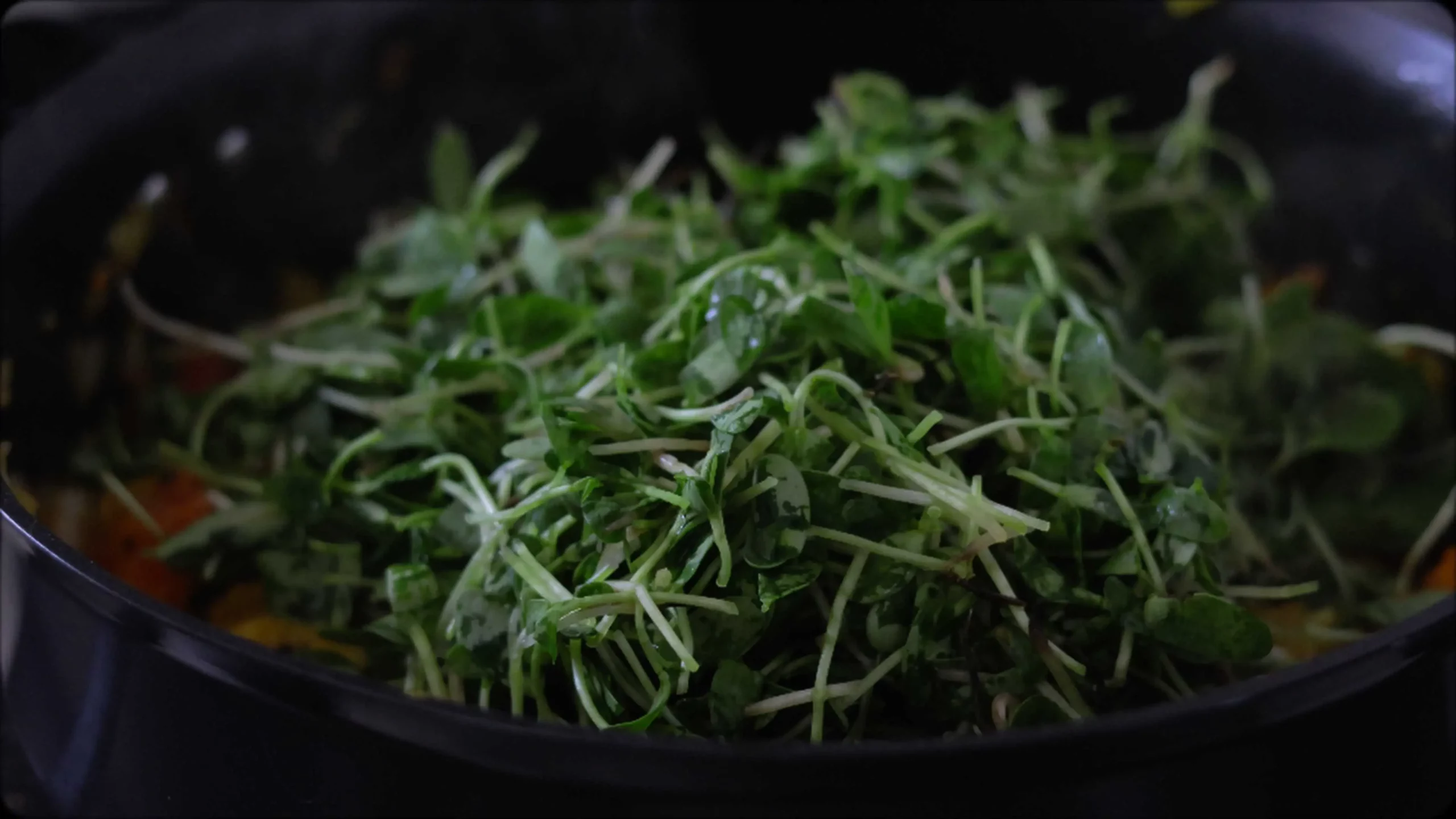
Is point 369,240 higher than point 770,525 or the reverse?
higher

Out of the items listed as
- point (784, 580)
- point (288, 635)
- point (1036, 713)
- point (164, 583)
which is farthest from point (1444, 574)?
point (164, 583)

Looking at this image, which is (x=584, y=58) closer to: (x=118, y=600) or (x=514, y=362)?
(x=514, y=362)

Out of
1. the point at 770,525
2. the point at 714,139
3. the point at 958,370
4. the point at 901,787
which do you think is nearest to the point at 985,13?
the point at 714,139

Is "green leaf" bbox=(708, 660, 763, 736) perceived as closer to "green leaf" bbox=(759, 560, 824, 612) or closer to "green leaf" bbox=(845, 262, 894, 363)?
"green leaf" bbox=(759, 560, 824, 612)

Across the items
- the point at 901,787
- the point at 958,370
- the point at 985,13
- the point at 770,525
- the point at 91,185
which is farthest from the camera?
the point at 985,13

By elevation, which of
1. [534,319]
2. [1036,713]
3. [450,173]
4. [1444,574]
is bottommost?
[1444,574]

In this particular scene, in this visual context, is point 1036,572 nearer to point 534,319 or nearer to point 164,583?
point 534,319
